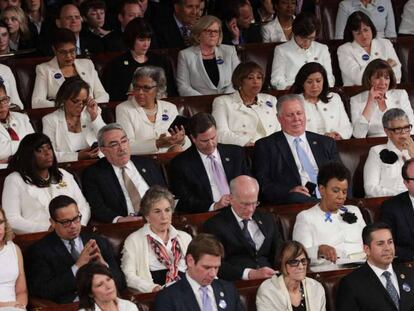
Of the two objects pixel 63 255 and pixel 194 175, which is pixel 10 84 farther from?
pixel 63 255

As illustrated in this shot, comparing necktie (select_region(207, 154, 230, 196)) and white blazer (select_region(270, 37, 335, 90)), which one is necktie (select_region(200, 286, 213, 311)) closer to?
necktie (select_region(207, 154, 230, 196))

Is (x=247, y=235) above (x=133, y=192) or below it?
below

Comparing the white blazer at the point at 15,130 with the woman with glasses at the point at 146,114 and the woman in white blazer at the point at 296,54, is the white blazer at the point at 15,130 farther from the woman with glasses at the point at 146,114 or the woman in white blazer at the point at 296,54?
the woman in white blazer at the point at 296,54

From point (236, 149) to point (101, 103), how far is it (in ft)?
3.78

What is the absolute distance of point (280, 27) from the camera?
34.7 ft

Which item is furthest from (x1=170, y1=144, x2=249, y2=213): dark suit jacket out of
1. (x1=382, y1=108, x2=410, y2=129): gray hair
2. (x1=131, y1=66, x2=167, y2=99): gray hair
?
(x1=382, y1=108, x2=410, y2=129): gray hair

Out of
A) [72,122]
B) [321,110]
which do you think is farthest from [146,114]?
[321,110]

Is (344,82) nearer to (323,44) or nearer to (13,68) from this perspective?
(323,44)

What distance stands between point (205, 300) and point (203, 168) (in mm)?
1479

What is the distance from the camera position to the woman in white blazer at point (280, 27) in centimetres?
1051

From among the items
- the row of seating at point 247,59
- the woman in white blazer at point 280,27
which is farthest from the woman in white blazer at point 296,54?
the woman in white blazer at point 280,27

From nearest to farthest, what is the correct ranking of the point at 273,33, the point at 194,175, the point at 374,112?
the point at 194,175
the point at 374,112
the point at 273,33

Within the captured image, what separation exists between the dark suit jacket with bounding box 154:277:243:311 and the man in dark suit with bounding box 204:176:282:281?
0.49 meters

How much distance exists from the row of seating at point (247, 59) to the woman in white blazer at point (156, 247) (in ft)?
7.49
